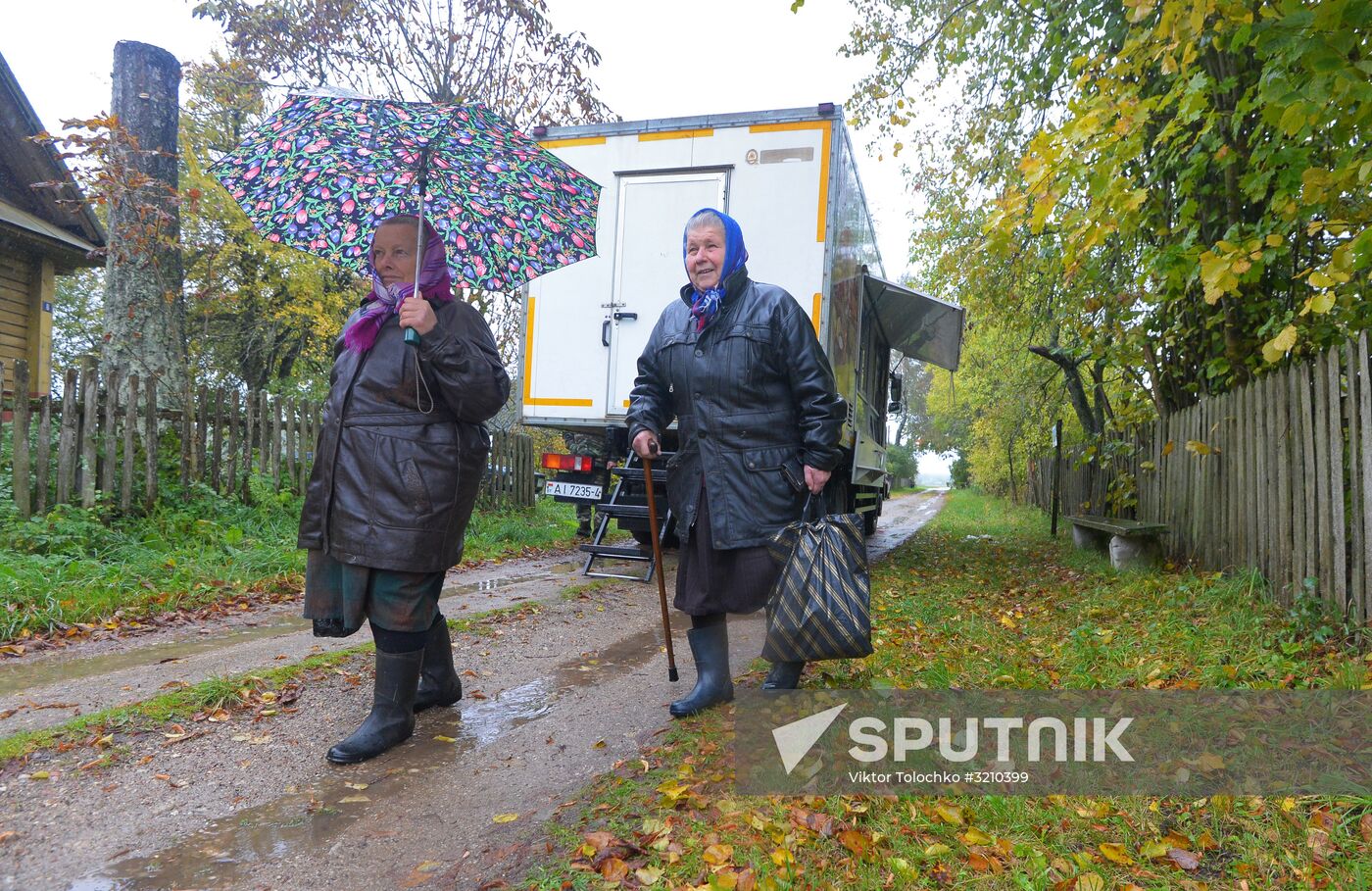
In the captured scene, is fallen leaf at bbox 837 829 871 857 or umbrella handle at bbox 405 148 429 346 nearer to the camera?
fallen leaf at bbox 837 829 871 857

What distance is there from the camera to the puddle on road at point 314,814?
2.13 m

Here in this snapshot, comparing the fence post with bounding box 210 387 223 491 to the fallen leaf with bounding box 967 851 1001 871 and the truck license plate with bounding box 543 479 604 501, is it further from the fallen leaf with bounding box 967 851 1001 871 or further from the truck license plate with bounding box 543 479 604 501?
the fallen leaf with bounding box 967 851 1001 871

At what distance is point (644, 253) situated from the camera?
721cm

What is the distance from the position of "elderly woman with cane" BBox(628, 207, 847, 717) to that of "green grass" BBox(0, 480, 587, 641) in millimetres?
3786

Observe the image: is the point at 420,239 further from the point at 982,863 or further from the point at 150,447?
the point at 150,447

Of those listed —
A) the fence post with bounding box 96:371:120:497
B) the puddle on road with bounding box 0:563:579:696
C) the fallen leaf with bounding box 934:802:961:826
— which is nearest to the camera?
the fallen leaf with bounding box 934:802:961:826

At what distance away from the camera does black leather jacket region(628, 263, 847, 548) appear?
3.07 metres

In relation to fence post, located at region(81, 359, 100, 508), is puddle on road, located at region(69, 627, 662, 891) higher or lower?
lower

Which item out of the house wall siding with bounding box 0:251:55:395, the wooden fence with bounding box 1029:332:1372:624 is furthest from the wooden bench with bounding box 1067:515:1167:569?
the house wall siding with bounding box 0:251:55:395

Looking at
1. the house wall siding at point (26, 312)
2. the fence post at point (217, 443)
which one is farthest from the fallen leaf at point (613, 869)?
the house wall siding at point (26, 312)

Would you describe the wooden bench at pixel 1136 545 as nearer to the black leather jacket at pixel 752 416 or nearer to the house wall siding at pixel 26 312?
the black leather jacket at pixel 752 416

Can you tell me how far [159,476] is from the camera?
Answer: 23.1 ft

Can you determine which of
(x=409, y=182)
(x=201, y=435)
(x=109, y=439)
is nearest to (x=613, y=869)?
(x=409, y=182)

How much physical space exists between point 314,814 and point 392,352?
4.91 feet
